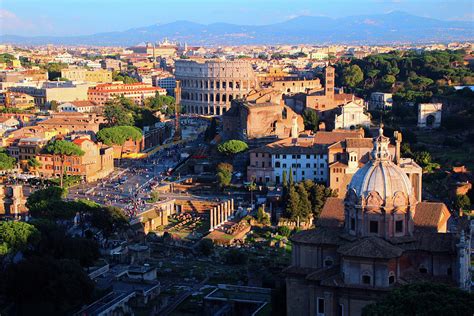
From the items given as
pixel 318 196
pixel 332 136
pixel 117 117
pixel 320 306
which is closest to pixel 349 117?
pixel 332 136

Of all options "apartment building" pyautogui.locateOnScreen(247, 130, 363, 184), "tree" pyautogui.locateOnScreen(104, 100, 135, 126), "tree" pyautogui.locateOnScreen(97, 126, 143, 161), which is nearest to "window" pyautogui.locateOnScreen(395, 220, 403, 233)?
"apartment building" pyautogui.locateOnScreen(247, 130, 363, 184)

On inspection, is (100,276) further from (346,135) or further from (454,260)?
(346,135)

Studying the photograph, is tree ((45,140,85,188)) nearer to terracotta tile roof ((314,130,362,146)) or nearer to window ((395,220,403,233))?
terracotta tile roof ((314,130,362,146))

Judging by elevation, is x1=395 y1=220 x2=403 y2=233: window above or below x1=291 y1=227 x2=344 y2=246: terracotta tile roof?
above

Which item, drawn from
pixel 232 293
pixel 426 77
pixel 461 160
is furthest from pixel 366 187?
pixel 426 77

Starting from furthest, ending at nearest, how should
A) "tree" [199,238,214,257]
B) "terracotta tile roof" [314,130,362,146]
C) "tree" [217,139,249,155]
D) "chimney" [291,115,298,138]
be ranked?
"tree" [217,139,249,155]
"chimney" [291,115,298,138]
"terracotta tile roof" [314,130,362,146]
"tree" [199,238,214,257]

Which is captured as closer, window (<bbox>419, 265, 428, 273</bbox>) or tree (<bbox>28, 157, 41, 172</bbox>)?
window (<bbox>419, 265, 428, 273</bbox>)

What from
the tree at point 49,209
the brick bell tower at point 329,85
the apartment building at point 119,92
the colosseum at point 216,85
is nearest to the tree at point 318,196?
the tree at point 49,209

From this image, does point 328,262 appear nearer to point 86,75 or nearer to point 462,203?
point 462,203
